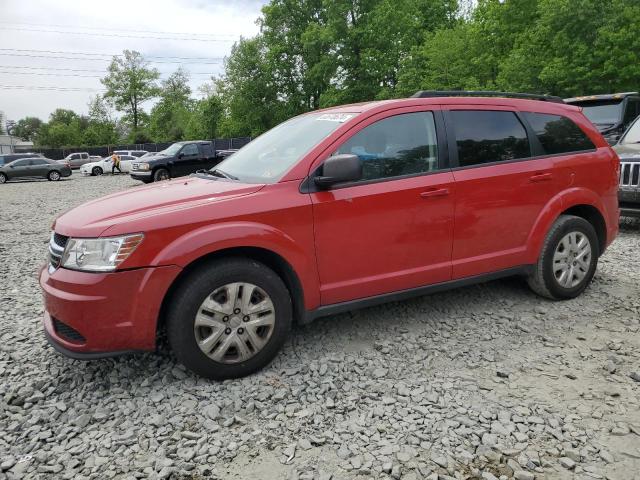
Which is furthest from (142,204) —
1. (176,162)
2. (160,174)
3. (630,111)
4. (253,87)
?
(253,87)

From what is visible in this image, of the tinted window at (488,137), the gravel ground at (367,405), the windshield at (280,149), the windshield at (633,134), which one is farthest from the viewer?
the windshield at (633,134)

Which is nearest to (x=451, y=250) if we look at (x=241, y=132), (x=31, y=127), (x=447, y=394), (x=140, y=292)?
(x=447, y=394)

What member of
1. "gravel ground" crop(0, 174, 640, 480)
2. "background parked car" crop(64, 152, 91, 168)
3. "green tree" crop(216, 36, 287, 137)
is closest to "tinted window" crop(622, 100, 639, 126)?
"gravel ground" crop(0, 174, 640, 480)

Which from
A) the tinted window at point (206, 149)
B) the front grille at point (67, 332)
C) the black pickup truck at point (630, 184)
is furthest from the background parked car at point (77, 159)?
the front grille at point (67, 332)

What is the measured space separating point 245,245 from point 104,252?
83 centimetres

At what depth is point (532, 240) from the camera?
4250 mm

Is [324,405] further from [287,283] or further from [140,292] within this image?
[140,292]

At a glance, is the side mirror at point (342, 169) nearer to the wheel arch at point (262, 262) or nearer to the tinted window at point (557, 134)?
the wheel arch at point (262, 262)

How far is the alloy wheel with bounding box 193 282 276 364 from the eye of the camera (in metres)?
3.11

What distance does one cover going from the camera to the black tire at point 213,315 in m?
3.05

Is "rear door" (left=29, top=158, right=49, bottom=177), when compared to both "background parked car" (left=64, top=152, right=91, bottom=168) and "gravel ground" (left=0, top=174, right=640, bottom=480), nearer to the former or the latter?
"background parked car" (left=64, top=152, right=91, bottom=168)

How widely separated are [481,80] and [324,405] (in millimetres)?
25709

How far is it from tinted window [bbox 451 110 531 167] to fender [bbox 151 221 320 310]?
154 cm

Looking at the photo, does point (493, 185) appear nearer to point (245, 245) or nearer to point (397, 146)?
point (397, 146)
